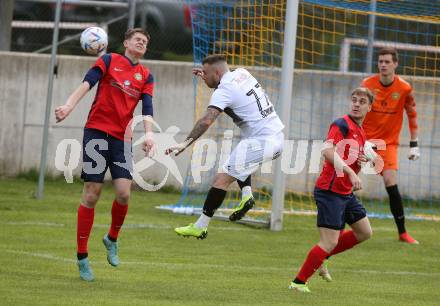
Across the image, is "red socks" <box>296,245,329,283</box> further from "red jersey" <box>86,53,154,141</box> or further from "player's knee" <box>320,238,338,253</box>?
"red jersey" <box>86,53,154,141</box>

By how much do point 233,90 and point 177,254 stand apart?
2.45m

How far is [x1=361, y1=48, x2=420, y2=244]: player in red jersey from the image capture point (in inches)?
533

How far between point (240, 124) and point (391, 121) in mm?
3946

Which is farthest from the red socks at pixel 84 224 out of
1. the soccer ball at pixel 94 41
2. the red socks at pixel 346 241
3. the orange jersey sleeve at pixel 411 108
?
the orange jersey sleeve at pixel 411 108

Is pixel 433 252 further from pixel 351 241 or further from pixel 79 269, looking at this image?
pixel 79 269

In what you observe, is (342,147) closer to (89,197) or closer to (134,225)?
(89,197)

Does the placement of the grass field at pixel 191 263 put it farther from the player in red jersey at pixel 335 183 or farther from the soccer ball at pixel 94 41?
the soccer ball at pixel 94 41

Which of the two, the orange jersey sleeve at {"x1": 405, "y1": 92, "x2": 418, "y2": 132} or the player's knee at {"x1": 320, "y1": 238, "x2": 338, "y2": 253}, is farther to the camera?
the orange jersey sleeve at {"x1": 405, "y1": 92, "x2": 418, "y2": 132}

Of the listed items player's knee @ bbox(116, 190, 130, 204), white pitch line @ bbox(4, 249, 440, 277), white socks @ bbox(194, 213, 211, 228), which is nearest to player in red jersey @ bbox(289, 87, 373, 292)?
white socks @ bbox(194, 213, 211, 228)

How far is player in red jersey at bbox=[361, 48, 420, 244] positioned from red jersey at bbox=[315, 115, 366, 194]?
13.4 feet

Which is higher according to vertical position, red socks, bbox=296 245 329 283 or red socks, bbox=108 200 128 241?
red socks, bbox=108 200 128 241

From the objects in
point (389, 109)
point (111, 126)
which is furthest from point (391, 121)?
point (111, 126)

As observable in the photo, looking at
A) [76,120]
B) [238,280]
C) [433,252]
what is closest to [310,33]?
[76,120]

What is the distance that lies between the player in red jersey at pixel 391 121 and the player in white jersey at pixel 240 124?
11.6 ft
